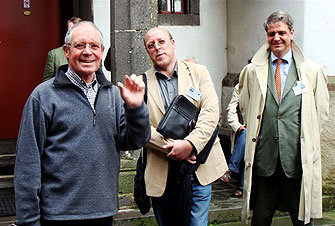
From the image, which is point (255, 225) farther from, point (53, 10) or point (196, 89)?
point (53, 10)

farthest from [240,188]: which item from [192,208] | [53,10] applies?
[53,10]

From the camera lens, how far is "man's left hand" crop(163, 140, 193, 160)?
4328mm

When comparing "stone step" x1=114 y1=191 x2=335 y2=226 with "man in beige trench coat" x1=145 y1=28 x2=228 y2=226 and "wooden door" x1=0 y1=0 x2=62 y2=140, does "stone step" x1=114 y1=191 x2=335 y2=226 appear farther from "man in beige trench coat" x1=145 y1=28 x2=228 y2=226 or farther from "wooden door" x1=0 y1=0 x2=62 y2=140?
"wooden door" x1=0 y1=0 x2=62 y2=140

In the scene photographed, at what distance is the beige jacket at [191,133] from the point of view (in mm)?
4445

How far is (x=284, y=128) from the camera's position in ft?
15.8

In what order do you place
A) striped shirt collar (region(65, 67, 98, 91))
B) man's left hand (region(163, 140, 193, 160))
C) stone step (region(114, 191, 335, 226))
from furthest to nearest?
stone step (region(114, 191, 335, 226)) → man's left hand (region(163, 140, 193, 160)) → striped shirt collar (region(65, 67, 98, 91))

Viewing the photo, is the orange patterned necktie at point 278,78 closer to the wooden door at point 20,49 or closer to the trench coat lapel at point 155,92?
the trench coat lapel at point 155,92

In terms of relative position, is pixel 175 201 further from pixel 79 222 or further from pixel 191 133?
pixel 79 222

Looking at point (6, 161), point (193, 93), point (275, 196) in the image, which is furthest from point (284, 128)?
point (6, 161)

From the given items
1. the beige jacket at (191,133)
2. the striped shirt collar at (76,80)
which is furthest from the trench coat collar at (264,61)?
the striped shirt collar at (76,80)

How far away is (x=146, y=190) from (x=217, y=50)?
467 cm

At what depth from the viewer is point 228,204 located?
6.89 m

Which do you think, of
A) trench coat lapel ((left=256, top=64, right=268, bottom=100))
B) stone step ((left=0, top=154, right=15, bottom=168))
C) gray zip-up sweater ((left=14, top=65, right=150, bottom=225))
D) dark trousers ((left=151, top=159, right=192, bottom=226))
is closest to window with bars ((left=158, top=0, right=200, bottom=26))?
stone step ((left=0, top=154, right=15, bottom=168))

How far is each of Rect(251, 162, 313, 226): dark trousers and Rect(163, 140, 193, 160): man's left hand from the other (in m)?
0.88
